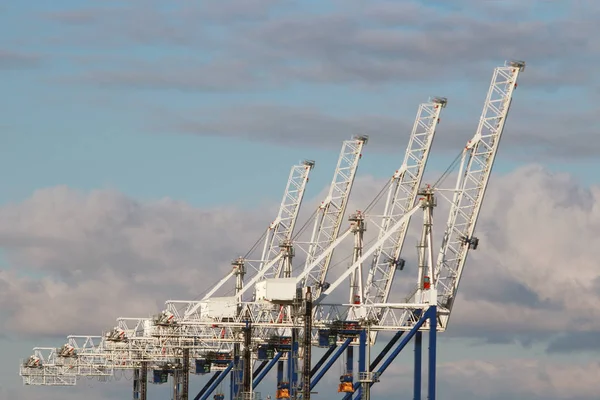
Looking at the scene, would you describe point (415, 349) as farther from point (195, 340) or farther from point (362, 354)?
point (195, 340)

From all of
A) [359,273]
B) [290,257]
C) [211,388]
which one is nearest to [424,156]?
[359,273]

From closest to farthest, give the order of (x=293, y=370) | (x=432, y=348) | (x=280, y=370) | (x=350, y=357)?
1. (x=432, y=348)
2. (x=293, y=370)
3. (x=350, y=357)
4. (x=280, y=370)

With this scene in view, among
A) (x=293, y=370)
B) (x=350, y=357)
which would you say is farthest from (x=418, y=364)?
(x=350, y=357)

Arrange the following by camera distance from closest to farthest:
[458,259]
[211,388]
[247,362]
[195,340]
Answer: [458,259]
[247,362]
[195,340]
[211,388]

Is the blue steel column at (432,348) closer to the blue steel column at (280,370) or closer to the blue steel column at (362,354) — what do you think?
the blue steel column at (362,354)

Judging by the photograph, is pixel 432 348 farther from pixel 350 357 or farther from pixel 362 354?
pixel 350 357

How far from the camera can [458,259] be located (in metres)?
136

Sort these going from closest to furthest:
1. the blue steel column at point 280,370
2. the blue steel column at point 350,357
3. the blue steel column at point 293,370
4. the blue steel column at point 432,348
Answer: the blue steel column at point 432,348 → the blue steel column at point 293,370 → the blue steel column at point 350,357 → the blue steel column at point 280,370

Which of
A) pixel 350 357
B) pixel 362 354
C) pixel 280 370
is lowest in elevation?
pixel 362 354

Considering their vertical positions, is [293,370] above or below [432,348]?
below

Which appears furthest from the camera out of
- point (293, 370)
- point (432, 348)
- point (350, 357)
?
point (350, 357)

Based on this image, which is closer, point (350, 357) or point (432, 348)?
point (432, 348)

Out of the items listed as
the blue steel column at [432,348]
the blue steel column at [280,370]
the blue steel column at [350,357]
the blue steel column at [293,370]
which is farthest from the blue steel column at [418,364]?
the blue steel column at [280,370]

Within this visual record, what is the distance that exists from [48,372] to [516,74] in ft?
232
